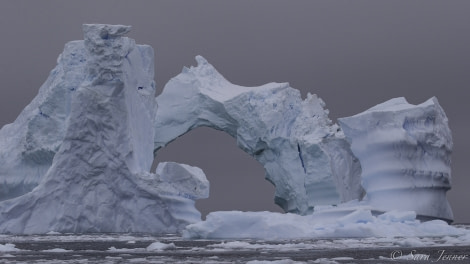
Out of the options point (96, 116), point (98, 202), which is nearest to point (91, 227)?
point (98, 202)

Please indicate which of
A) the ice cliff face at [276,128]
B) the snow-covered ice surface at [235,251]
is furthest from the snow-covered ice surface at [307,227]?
the ice cliff face at [276,128]

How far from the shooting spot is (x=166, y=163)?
24531mm

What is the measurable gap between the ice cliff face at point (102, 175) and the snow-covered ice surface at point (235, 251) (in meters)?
3.33

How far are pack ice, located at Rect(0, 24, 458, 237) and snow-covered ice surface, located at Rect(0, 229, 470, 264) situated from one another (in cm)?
204

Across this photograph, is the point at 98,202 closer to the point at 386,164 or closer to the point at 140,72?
the point at 140,72

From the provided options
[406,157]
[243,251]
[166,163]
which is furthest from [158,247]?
[166,163]

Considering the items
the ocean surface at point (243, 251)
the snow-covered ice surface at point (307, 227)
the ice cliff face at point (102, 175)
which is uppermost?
the ice cliff face at point (102, 175)

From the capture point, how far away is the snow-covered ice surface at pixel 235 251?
42.9 feet

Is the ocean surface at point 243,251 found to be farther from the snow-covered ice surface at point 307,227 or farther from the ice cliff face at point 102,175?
the ice cliff face at point 102,175

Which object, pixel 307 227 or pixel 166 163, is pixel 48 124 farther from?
pixel 307 227

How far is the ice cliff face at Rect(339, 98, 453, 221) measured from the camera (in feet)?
70.6

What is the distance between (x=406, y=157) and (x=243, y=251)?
7919 millimetres

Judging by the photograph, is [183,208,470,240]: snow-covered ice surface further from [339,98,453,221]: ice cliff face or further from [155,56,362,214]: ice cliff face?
[155,56,362,214]: ice cliff face

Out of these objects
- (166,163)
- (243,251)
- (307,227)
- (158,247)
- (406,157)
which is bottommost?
(243,251)
